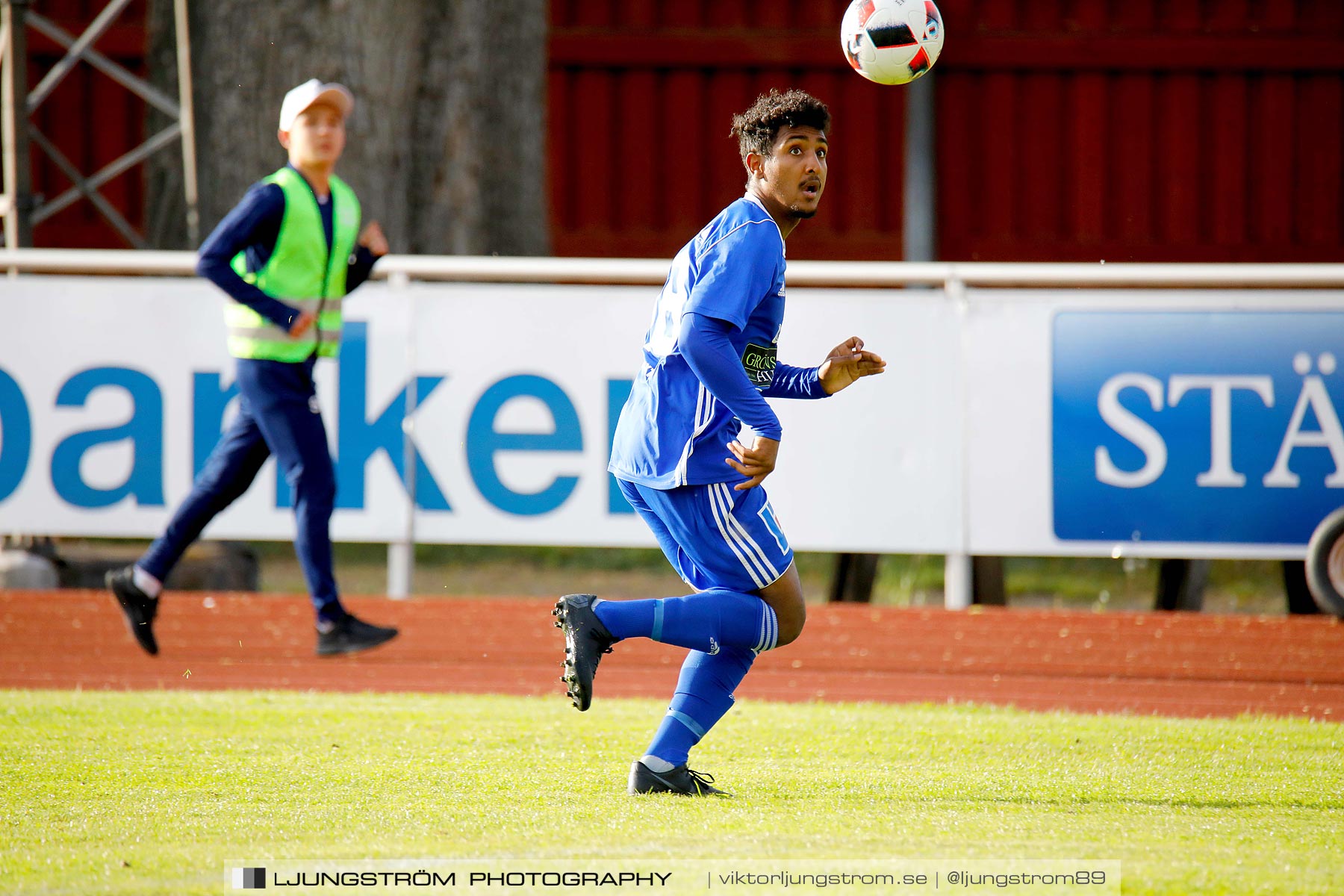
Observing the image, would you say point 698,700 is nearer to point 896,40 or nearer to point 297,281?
point 896,40

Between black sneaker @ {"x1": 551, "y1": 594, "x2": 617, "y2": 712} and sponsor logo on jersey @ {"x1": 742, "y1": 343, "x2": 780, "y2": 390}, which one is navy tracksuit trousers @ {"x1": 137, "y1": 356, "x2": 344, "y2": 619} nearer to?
black sneaker @ {"x1": 551, "y1": 594, "x2": 617, "y2": 712}

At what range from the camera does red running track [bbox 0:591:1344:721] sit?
623 cm

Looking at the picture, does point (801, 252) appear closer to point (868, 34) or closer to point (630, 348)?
point (630, 348)

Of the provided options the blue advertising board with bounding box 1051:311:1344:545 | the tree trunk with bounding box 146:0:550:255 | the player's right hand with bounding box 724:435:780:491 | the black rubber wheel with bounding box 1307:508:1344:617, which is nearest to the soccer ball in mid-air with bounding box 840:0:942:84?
the player's right hand with bounding box 724:435:780:491

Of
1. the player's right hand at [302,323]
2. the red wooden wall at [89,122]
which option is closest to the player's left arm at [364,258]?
the player's right hand at [302,323]

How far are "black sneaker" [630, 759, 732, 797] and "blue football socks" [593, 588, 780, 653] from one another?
328 mm

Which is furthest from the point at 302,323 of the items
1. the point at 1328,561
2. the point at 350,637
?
the point at 1328,561

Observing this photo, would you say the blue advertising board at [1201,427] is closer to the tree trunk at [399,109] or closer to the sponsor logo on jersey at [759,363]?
the sponsor logo on jersey at [759,363]

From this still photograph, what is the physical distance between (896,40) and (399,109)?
18.1 feet

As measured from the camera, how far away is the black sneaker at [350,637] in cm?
615

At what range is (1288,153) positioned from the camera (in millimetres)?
17062

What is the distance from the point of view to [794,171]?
391 centimetres

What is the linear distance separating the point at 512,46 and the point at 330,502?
5.24 m

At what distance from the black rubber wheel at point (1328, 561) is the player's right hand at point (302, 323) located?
4.33 metres
